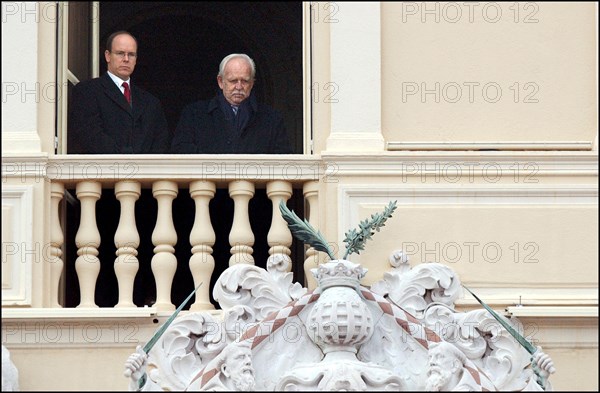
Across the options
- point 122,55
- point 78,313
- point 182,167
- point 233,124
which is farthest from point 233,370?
point 122,55

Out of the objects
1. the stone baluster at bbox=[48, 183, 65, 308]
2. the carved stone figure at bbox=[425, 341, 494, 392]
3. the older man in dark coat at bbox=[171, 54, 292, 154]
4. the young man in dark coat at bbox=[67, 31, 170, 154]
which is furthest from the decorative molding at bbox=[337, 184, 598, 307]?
the stone baluster at bbox=[48, 183, 65, 308]

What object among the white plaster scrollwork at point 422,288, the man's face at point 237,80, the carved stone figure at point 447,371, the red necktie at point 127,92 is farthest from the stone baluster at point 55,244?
the carved stone figure at point 447,371

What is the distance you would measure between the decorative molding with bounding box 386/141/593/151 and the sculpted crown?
3.63 ft

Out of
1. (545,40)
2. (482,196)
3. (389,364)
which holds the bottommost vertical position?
(389,364)

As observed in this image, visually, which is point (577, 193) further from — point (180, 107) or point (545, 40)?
point (180, 107)

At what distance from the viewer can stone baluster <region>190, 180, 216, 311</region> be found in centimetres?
1484

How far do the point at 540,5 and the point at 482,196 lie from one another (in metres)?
1.36

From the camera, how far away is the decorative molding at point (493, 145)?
593 inches

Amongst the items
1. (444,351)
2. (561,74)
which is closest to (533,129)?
(561,74)

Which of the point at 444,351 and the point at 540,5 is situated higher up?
the point at 540,5

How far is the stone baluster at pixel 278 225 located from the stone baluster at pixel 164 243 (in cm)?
59

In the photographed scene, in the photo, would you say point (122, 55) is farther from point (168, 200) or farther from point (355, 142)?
point (355, 142)

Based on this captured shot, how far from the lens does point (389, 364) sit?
14.2 meters

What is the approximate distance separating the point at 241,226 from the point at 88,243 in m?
0.94
